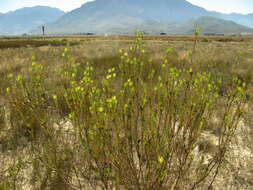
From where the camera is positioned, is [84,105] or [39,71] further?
[39,71]

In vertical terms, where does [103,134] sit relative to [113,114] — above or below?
below

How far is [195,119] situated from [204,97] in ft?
0.77

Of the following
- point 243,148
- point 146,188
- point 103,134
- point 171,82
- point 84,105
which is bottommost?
point 243,148

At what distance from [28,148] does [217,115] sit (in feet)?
11.9

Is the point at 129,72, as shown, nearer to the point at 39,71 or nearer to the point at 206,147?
the point at 39,71

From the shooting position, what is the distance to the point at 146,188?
183 centimetres

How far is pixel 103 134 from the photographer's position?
5.29 feet

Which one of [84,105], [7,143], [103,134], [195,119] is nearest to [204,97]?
[195,119]

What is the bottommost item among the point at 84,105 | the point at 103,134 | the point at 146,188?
the point at 146,188

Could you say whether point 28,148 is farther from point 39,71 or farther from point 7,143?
point 39,71

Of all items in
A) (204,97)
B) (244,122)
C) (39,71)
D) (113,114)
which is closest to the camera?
(113,114)

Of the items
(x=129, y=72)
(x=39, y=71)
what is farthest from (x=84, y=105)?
(x=39, y=71)

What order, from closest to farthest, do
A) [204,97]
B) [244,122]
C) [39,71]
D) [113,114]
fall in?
[113,114], [204,97], [39,71], [244,122]

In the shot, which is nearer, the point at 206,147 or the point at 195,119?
the point at 195,119
